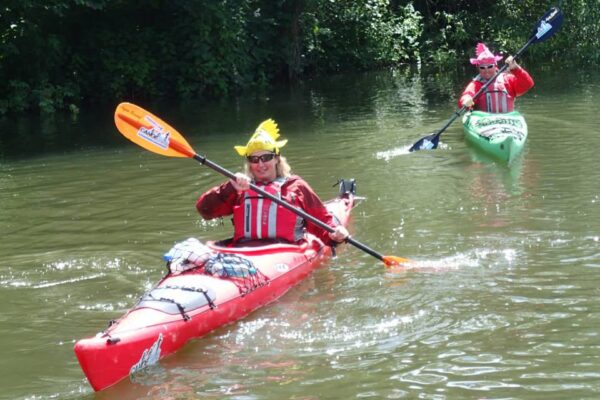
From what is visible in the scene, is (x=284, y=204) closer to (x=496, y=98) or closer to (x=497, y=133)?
(x=497, y=133)

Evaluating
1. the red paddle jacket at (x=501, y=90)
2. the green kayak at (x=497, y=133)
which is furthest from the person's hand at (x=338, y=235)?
the red paddle jacket at (x=501, y=90)

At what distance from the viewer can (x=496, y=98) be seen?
429 inches

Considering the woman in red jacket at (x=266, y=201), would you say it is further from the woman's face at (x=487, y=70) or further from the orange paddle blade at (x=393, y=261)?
the woman's face at (x=487, y=70)

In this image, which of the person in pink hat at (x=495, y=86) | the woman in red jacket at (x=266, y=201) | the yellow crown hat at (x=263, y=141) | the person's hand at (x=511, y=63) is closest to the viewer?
the yellow crown hat at (x=263, y=141)

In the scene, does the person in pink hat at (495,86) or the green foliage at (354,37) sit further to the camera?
the green foliage at (354,37)

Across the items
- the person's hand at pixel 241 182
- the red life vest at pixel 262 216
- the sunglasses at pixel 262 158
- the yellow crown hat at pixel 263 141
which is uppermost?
the yellow crown hat at pixel 263 141

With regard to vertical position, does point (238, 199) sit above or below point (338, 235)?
above

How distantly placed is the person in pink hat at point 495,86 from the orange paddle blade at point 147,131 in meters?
5.16

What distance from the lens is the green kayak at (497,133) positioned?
970 centimetres

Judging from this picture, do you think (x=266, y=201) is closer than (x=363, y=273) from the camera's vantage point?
Yes

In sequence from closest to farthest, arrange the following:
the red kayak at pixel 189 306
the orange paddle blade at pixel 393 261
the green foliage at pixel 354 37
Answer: the red kayak at pixel 189 306 → the orange paddle blade at pixel 393 261 → the green foliage at pixel 354 37

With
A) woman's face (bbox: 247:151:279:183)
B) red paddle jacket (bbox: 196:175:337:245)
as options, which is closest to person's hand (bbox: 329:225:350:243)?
red paddle jacket (bbox: 196:175:337:245)

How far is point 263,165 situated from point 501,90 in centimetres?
547

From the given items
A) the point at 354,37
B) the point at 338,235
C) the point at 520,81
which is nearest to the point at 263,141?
the point at 338,235
